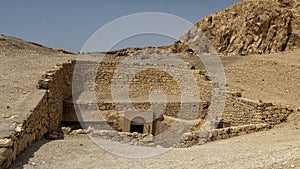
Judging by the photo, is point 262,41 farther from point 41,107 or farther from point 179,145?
point 41,107

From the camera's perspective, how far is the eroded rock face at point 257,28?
28.7 meters

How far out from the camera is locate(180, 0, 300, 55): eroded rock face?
94.1 feet

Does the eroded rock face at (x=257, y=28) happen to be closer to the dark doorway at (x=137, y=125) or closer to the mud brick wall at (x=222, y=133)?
the dark doorway at (x=137, y=125)

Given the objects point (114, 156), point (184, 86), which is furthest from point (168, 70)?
point (114, 156)

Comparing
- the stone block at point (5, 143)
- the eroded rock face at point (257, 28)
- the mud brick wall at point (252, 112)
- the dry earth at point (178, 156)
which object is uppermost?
the eroded rock face at point (257, 28)

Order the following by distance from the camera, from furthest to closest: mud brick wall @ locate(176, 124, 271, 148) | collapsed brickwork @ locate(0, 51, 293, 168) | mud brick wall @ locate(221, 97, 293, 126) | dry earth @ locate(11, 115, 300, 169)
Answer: mud brick wall @ locate(221, 97, 293, 126) < mud brick wall @ locate(176, 124, 271, 148) < collapsed brickwork @ locate(0, 51, 293, 168) < dry earth @ locate(11, 115, 300, 169)

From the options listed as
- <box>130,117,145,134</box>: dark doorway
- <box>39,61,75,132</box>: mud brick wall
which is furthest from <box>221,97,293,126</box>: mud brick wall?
<box>39,61,75,132</box>: mud brick wall

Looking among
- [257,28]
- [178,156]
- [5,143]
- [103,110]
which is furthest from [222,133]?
[257,28]

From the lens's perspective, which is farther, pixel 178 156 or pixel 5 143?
pixel 178 156

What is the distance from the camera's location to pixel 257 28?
1149 inches

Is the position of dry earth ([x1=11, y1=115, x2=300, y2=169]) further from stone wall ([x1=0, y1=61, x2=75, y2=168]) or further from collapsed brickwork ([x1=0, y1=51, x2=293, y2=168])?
collapsed brickwork ([x1=0, y1=51, x2=293, y2=168])

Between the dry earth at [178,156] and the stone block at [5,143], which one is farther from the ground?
the stone block at [5,143]

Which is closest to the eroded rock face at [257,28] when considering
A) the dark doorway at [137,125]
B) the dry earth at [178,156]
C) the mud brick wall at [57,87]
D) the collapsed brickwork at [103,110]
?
the collapsed brickwork at [103,110]

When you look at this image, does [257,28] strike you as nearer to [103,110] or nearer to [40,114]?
[103,110]
